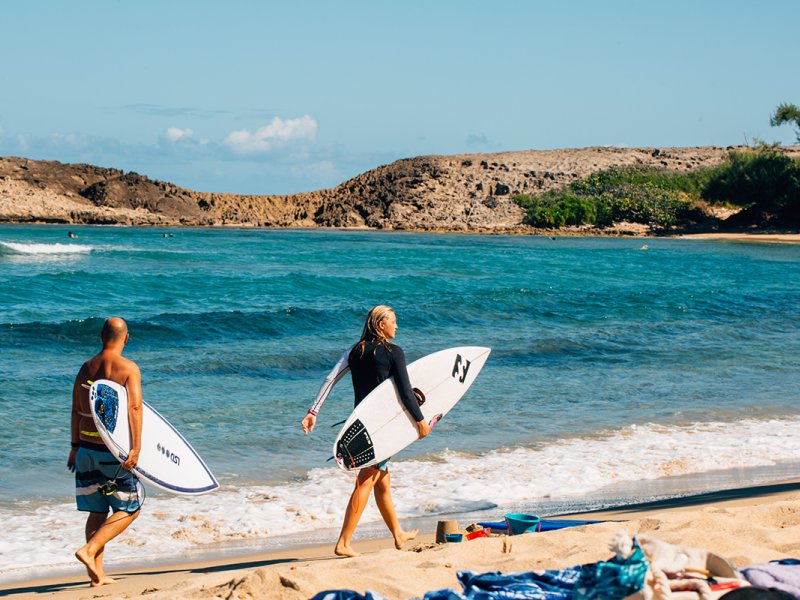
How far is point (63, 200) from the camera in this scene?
271 ft

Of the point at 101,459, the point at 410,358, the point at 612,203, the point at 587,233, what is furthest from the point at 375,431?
the point at 612,203

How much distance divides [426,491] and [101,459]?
3155 mm

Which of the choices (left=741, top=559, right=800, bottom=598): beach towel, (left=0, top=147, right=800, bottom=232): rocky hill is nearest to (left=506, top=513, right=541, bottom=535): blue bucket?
(left=741, top=559, right=800, bottom=598): beach towel

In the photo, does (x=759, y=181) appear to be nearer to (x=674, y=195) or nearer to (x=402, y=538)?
(x=674, y=195)

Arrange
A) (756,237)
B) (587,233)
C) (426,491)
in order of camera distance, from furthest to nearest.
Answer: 1. (587,233)
2. (756,237)
3. (426,491)

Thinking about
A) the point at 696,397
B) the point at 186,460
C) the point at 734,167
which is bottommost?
the point at 696,397

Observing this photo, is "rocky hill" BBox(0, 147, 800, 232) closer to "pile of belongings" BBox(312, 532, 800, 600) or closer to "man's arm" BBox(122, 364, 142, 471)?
"man's arm" BBox(122, 364, 142, 471)

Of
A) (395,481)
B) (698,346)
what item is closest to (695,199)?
(698,346)

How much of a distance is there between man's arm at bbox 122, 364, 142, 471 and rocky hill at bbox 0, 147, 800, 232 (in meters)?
68.9

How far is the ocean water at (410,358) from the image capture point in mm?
7012

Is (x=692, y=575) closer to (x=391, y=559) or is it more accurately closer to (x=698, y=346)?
(x=391, y=559)

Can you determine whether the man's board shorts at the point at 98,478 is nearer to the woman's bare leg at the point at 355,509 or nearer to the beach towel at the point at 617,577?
the woman's bare leg at the point at 355,509

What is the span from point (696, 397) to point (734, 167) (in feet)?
194

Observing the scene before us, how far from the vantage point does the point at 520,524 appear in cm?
549
